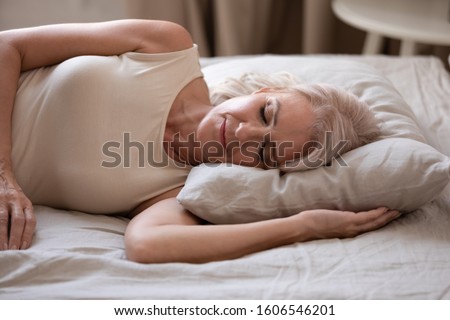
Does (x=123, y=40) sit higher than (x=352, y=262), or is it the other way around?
(x=123, y=40)

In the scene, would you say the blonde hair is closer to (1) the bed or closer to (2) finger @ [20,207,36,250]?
(1) the bed

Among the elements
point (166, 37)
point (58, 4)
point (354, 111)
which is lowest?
point (58, 4)

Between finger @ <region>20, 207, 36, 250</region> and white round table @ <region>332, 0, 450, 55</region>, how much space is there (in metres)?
1.51

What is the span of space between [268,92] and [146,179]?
32 cm

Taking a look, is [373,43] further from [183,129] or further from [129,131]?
[129,131]

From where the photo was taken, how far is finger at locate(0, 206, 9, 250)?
107 centimetres

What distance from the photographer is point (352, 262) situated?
→ 104 cm

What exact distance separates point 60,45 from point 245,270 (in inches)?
26.1

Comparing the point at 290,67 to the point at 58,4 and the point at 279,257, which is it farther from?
the point at 58,4

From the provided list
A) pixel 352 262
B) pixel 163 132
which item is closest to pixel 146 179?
pixel 163 132

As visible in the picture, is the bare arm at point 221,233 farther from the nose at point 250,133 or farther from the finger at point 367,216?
the nose at point 250,133

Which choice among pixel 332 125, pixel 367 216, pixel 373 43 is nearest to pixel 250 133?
pixel 332 125

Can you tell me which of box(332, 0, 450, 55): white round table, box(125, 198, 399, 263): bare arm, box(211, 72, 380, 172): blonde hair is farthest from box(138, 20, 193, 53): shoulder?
box(332, 0, 450, 55): white round table

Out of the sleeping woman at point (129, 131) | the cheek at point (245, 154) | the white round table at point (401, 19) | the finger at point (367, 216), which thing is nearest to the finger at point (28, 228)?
the sleeping woman at point (129, 131)
